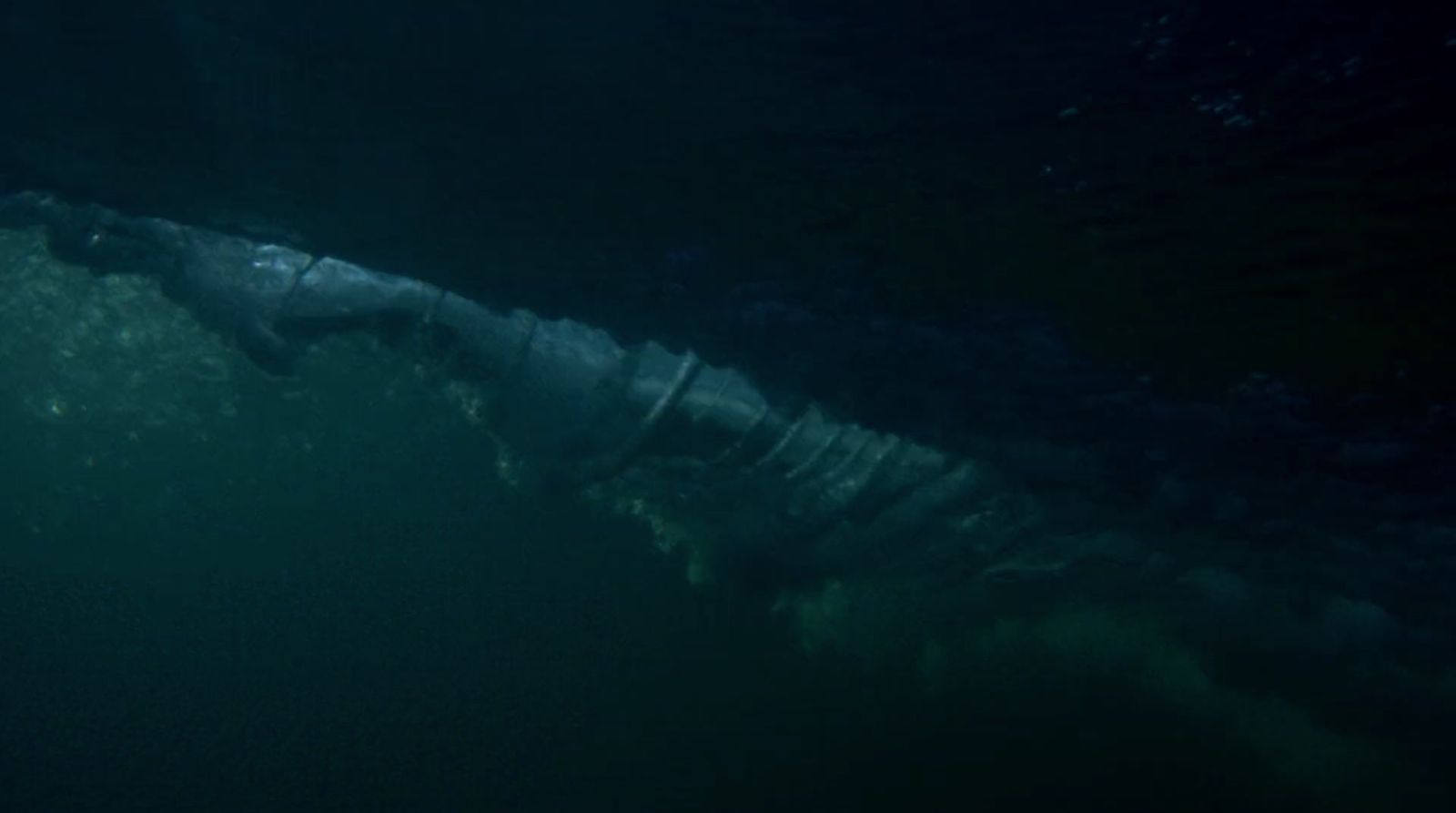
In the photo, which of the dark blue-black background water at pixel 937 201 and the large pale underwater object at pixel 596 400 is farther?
the large pale underwater object at pixel 596 400

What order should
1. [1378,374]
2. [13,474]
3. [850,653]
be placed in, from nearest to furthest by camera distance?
[1378,374] → [850,653] → [13,474]

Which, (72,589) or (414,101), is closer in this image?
(414,101)

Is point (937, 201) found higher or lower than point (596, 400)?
higher

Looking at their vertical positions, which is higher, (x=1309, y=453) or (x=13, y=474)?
(x=1309, y=453)

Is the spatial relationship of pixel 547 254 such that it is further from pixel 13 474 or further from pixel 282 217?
pixel 13 474

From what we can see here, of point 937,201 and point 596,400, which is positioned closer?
point 937,201

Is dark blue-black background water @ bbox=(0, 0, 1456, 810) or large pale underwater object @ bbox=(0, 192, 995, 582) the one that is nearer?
dark blue-black background water @ bbox=(0, 0, 1456, 810)

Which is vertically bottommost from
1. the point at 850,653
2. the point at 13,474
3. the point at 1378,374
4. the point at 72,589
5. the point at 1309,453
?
the point at 72,589

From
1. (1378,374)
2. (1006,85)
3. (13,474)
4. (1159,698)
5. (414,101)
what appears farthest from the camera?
(13,474)

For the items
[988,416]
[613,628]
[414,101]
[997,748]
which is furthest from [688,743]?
[414,101]

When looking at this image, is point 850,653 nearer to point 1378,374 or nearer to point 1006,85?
point 1378,374
